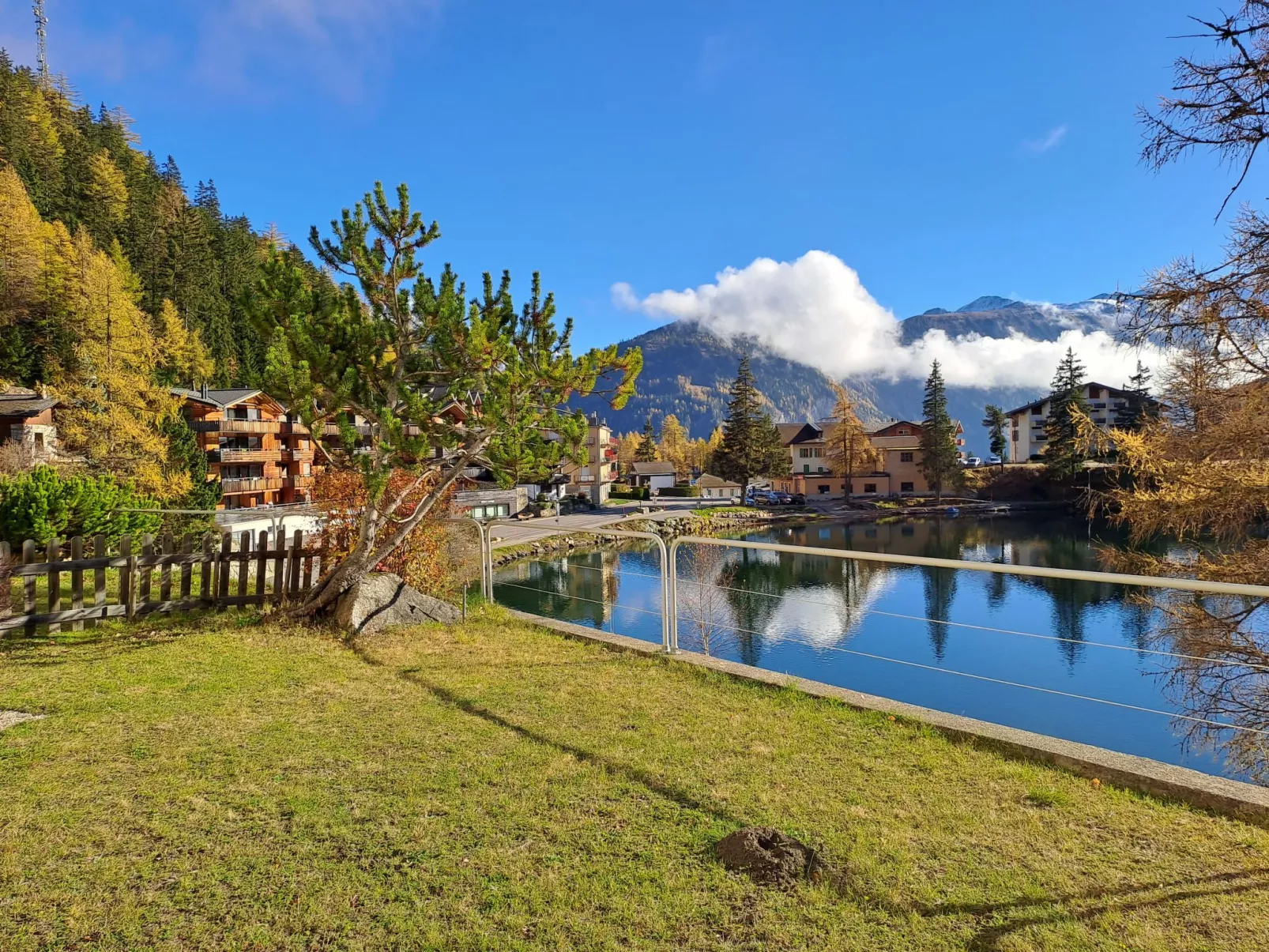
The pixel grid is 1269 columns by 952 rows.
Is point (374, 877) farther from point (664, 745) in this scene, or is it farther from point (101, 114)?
point (101, 114)

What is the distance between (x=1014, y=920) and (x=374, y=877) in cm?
265

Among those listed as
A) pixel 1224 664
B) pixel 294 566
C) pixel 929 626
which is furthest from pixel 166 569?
pixel 929 626

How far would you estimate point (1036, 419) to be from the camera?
85.4 m

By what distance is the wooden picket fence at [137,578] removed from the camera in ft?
22.6

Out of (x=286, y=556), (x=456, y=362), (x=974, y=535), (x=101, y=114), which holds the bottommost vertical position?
(x=974, y=535)

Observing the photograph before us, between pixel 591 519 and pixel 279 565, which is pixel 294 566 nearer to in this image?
pixel 279 565

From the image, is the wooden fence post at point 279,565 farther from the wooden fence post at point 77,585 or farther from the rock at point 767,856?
the rock at point 767,856

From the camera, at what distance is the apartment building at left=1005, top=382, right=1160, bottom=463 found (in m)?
72.6

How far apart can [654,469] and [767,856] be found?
8420cm

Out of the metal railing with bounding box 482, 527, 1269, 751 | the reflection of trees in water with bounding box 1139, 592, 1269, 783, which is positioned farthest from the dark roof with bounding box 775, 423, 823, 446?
the metal railing with bounding box 482, 527, 1269, 751

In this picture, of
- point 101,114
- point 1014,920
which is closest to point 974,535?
point 1014,920

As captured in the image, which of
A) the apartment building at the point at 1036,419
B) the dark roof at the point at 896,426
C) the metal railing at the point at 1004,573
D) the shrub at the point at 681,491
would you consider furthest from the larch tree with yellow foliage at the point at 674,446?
the metal railing at the point at 1004,573

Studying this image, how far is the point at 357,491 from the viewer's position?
1059 centimetres

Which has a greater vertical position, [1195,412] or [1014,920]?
[1195,412]
